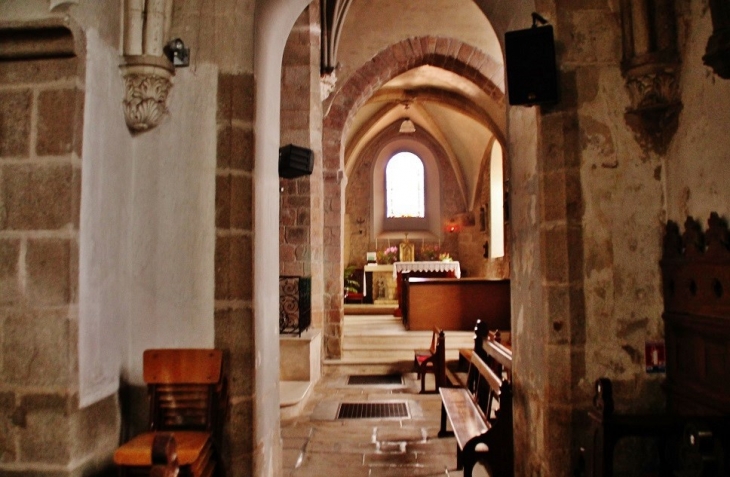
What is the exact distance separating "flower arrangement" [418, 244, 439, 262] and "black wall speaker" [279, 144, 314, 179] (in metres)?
10.1

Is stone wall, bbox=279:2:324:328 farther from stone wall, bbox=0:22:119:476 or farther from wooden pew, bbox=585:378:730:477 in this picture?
wooden pew, bbox=585:378:730:477

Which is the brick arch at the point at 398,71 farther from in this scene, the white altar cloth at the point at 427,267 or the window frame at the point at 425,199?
the window frame at the point at 425,199

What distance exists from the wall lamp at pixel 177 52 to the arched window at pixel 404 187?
13.0 meters

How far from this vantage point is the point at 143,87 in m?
2.73

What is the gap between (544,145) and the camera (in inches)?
113

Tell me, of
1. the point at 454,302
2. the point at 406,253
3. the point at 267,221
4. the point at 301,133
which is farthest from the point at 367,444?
the point at 406,253

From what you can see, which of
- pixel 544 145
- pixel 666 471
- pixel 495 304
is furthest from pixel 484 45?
pixel 666 471

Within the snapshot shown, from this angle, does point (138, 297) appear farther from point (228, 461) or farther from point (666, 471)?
point (666, 471)

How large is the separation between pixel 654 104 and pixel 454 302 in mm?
6203

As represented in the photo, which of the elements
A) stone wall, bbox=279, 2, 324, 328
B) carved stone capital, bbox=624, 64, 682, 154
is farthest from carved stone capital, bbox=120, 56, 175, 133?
stone wall, bbox=279, 2, 324, 328

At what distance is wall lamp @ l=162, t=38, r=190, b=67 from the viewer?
277 cm

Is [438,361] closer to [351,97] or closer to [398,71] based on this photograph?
[351,97]

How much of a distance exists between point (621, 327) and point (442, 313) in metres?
5.90

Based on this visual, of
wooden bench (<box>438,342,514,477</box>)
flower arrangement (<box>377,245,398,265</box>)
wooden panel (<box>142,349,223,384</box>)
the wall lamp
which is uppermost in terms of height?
the wall lamp
